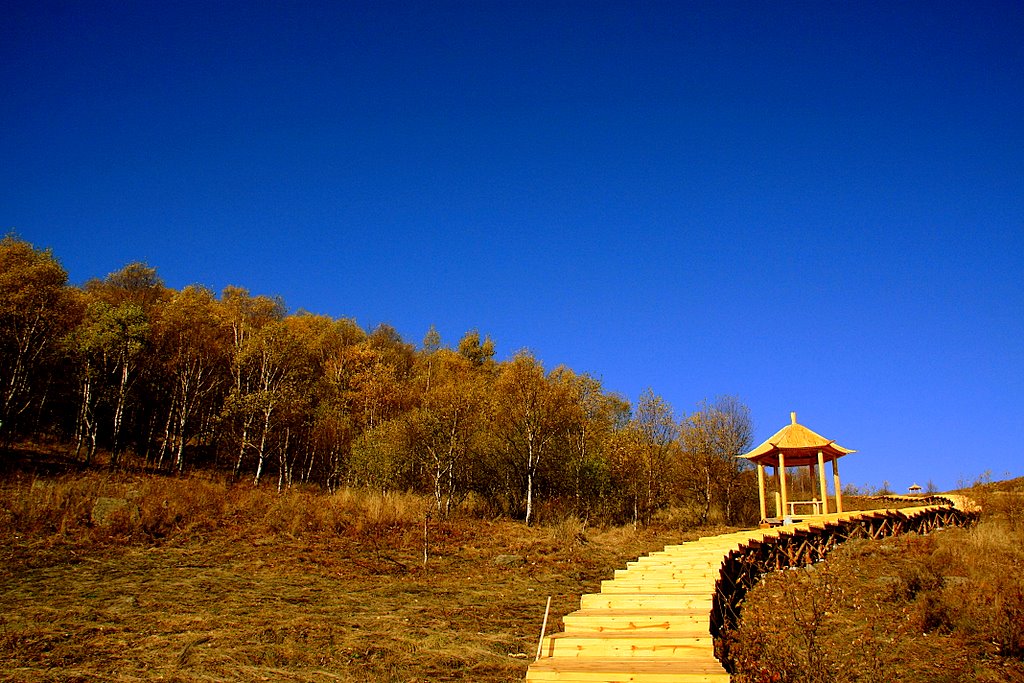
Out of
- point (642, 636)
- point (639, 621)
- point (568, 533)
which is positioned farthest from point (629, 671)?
point (568, 533)

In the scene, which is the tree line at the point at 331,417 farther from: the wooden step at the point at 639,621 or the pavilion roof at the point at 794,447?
the wooden step at the point at 639,621

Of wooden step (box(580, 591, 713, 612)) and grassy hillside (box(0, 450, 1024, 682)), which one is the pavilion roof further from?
wooden step (box(580, 591, 713, 612))

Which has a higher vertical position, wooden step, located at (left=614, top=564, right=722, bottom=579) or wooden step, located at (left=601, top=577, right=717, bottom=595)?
A: wooden step, located at (left=614, top=564, right=722, bottom=579)

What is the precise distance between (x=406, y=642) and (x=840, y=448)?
17.2 m

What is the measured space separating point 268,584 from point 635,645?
1003 centimetres

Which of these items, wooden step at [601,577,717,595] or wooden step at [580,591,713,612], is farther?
wooden step at [601,577,717,595]

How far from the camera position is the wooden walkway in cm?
739

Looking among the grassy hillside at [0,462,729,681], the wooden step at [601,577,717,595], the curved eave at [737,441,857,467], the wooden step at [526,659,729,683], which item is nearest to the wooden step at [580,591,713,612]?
the wooden step at [601,577,717,595]

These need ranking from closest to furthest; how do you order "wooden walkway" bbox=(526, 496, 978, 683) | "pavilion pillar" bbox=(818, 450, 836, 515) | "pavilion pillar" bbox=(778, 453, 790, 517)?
1. "wooden walkway" bbox=(526, 496, 978, 683)
2. "pavilion pillar" bbox=(778, 453, 790, 517)
3. "pavilion pillar" bbox=(818, 450, 836, 515)

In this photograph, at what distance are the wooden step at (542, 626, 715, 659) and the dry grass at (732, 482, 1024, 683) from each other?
56 centimetres

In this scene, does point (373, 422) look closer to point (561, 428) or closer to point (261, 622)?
point (561, 428)

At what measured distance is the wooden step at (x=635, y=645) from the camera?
7953mm

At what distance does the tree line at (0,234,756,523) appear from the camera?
30.1 metres

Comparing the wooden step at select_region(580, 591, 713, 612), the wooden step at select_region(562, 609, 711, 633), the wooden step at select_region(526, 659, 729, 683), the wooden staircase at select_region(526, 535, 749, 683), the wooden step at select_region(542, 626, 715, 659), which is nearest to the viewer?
the wooden step at select_region(526, 659, 729, 683)
